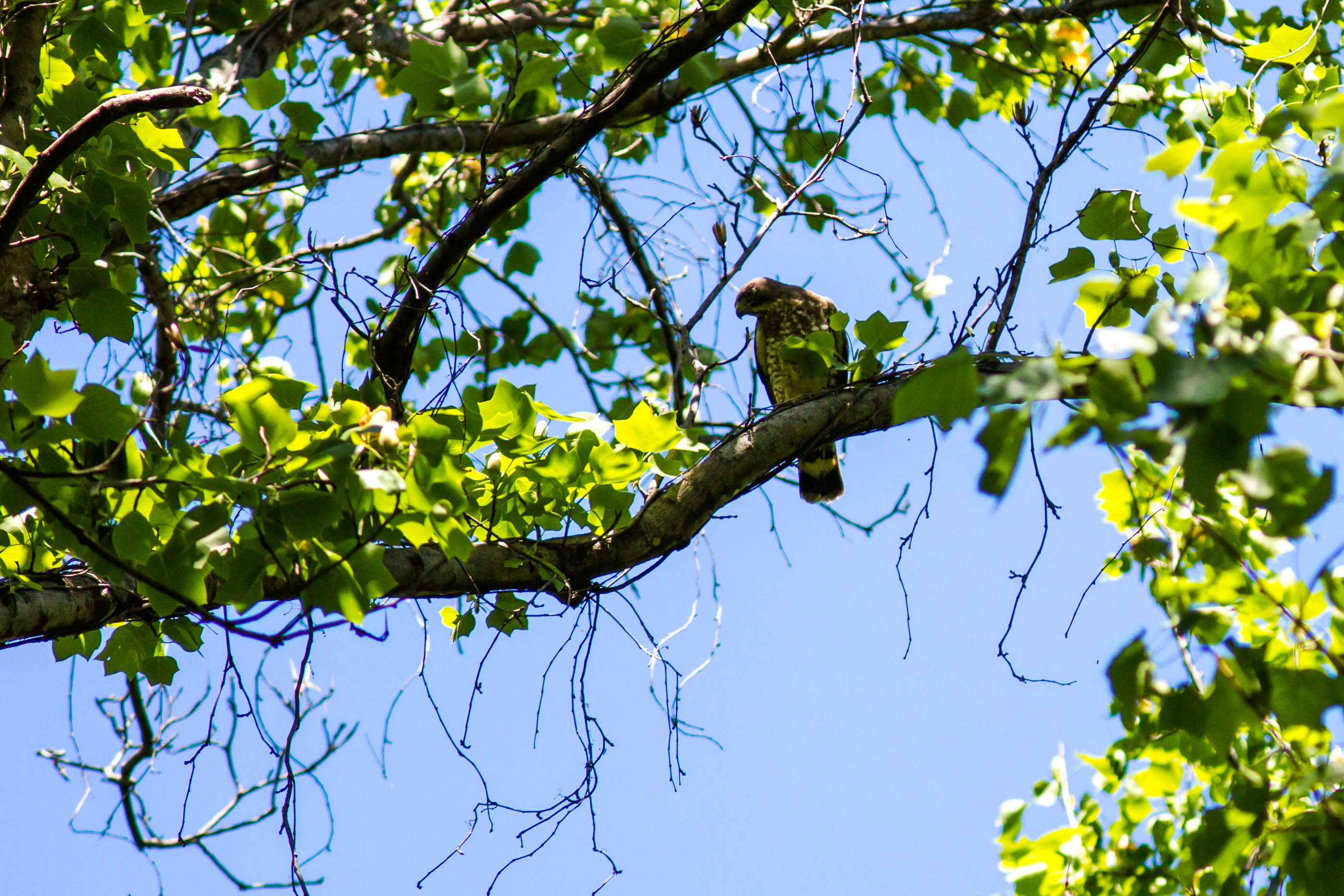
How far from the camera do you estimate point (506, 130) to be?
3.48m

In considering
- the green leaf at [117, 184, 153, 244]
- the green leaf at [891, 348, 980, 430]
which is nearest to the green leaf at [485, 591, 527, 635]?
the green leaf at [117, 184, 153, 244]

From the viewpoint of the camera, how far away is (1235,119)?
2.22 meters

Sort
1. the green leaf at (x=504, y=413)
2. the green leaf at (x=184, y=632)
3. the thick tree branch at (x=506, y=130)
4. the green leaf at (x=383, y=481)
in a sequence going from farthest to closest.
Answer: the thick tree branch at (x=506, y=130), the green leaf at (x=184, y=632), the green leaf at (x=504, y=413), the green leaf at (x=383, y=481)

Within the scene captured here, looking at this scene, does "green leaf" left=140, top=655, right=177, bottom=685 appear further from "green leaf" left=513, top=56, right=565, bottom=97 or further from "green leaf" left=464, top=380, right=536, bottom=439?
"green leaf" left=513, top=56, right=565, bottom=97

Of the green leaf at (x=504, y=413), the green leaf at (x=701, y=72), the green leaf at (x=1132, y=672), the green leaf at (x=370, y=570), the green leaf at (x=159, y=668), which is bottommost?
the green leaf at (x=1132, y=672)

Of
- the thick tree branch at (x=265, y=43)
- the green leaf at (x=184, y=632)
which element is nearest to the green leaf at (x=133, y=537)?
the green leaf at (x=184, y=632)

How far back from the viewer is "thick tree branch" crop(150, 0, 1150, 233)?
327cm

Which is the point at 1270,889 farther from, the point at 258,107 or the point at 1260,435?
the point at 258,107

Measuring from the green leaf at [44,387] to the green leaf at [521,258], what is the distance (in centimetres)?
282

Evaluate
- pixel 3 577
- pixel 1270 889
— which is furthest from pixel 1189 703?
pixel 3 577

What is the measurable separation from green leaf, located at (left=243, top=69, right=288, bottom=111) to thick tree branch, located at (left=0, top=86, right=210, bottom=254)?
771 millimetres

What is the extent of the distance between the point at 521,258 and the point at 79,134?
8.30 ft

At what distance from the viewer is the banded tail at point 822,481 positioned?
14.1 ft

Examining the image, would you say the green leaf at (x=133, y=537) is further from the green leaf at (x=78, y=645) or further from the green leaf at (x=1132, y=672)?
the green leaf at (x=1132, y=672)
